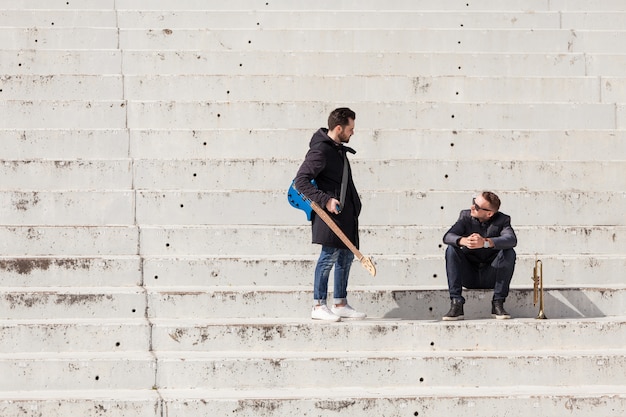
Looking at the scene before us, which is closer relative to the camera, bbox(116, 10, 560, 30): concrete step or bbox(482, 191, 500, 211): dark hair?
bbox(482, 191, 500, 211): dark hair

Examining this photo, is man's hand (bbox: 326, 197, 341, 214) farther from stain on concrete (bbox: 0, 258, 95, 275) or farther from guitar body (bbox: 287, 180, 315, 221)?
stain on concrete (bbox: 0, 258, 95, 275)

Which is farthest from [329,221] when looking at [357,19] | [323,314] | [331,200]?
[357,19]

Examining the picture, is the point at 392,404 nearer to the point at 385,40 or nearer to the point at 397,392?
the point at 397,392

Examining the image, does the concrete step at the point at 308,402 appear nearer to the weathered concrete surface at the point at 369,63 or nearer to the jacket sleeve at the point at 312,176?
the jacket sleeve at the point at 312,176

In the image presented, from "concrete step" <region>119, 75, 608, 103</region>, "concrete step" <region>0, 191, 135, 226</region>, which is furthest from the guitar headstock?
"concrete step" <region>119, 75, 608, 103</region>

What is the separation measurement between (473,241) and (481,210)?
0.99 feet

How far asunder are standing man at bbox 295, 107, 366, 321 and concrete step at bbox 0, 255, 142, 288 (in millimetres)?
1421

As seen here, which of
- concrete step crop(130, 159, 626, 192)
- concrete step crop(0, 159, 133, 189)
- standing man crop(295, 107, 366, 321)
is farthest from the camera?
concrete step crop(130, 159, 626, 192)

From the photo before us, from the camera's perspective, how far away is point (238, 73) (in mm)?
12297

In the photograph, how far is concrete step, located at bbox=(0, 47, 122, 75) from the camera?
40.2ft

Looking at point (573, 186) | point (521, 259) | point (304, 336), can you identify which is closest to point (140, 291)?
point (304, 336)

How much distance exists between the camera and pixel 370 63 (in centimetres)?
1243

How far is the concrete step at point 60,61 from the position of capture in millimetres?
12250

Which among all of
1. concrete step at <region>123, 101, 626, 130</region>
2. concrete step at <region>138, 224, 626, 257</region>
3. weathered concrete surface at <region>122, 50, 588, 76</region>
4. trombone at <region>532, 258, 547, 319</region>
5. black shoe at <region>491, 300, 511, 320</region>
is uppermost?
weathered concrete surface at <region>122, 50, 588, 76</region>
